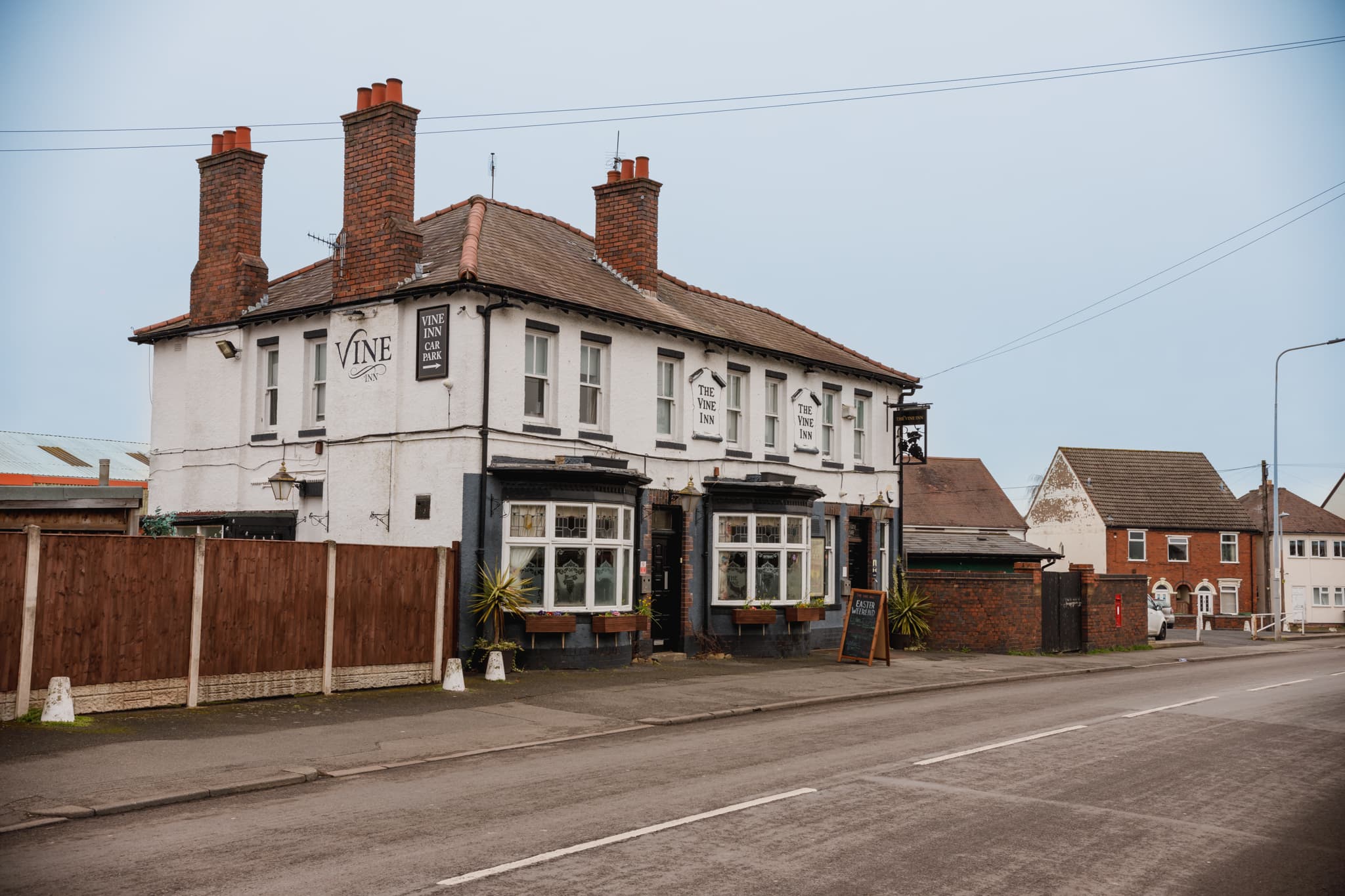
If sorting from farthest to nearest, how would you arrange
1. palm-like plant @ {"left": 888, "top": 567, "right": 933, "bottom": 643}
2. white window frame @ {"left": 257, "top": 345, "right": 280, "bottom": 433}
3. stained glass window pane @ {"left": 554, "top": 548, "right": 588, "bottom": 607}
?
palm-like plant @ {"left": 888, "top": 567, "right": 933, "bottom": 643}, white window frame @ {"left": 257, "top": 345, "right": 280, "bottom": 433}, stained glass window pane @ {"left": 554, "top": 548, "right": 588, "bottom": 607}

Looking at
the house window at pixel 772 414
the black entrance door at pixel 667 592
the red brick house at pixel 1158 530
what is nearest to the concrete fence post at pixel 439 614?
the black entrance door at pixel 667 592

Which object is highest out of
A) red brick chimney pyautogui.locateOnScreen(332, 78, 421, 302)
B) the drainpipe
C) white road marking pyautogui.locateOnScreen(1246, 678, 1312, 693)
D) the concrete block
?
red brick chimney pyautogui.locateOnScreen(332, 78, 421, 302)

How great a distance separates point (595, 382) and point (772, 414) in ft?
19.4

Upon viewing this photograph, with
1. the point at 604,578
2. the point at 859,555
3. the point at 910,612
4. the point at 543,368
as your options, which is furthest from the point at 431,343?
the point at 910,612

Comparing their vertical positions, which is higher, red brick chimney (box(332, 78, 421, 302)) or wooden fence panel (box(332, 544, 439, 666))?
red brick chimney (box(332, 78, 421, 302))

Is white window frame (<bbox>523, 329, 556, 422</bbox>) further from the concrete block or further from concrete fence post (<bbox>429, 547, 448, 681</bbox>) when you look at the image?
the concrete block

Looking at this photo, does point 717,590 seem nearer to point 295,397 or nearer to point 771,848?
point 295,397

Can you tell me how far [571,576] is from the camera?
2052 centimetres

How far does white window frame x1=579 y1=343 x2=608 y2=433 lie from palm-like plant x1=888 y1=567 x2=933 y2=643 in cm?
1000

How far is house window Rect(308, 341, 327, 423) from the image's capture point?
22172 millimetres

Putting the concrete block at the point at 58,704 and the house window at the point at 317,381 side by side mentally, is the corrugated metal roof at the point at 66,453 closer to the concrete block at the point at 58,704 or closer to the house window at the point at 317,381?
the house window at the point at 317,381

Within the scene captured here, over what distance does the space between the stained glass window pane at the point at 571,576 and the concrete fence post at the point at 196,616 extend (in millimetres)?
6707

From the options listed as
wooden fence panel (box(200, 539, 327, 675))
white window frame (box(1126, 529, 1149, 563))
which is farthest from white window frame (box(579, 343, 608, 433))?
white window frame (box(1126, 529, 1149, 563))

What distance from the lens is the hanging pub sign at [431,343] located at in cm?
2019
